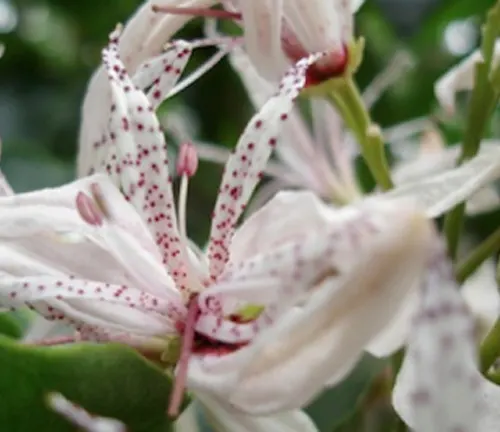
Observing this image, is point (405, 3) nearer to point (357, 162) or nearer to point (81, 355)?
point (357, 162)

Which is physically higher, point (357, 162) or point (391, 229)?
point (391, 229)

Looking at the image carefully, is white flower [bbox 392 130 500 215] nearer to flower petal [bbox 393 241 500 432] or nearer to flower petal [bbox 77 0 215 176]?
flower petal [bbox 77 0 215 176]

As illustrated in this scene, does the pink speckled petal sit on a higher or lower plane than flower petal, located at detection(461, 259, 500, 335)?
higher

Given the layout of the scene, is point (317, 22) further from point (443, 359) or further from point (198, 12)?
point (443, 359)

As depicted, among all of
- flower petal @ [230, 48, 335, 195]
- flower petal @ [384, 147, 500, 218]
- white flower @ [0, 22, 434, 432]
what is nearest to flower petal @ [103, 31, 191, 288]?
white flower @ [0, 22, 434, 432]

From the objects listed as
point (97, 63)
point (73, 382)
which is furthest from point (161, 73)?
point (97, 63)

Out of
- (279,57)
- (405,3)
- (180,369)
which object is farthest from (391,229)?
(405,3)
